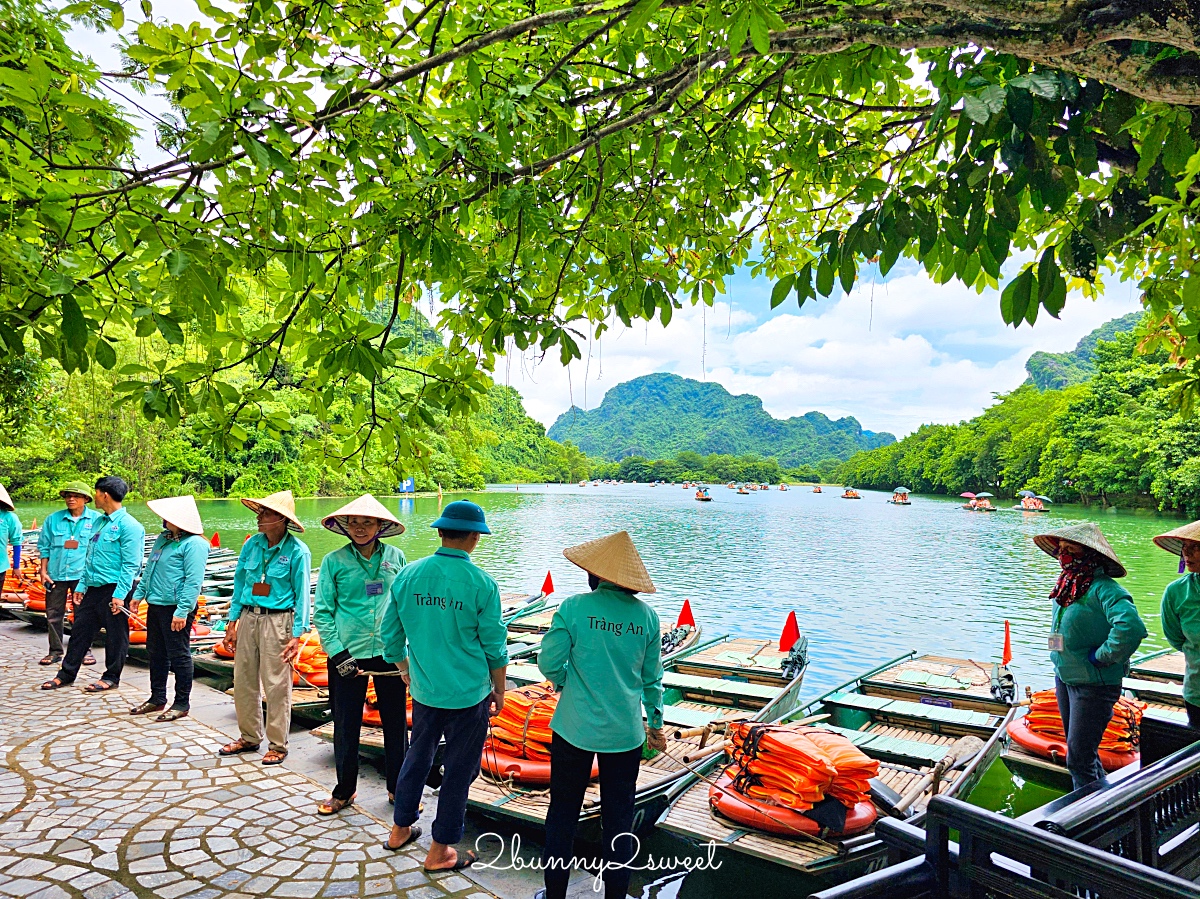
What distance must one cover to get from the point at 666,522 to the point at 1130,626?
150 feet

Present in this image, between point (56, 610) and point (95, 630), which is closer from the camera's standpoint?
point (95, 630)

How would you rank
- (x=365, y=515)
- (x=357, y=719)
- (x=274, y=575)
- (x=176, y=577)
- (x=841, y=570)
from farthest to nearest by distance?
(x=841, y=570) < (x=176, y=577) < (x=274, y=575) < (x=365, y=515) < (x=357, y=719)

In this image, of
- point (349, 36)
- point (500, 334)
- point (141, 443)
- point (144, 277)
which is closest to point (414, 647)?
point (500, 334)

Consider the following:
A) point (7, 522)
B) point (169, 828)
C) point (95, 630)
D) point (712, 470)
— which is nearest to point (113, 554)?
point (95, 630)

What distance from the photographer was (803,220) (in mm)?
4852

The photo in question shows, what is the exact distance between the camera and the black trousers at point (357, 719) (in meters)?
4.50

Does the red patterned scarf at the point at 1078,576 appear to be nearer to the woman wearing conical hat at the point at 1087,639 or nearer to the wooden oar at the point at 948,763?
the woman wearing conical hat at the point at 1087,639

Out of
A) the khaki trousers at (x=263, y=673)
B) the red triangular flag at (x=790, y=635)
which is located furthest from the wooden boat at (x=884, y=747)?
the khaki trousers at (x=263, y=673)

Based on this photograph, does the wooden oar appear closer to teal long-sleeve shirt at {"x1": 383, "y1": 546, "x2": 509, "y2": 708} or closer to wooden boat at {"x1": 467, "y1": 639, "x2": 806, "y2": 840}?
wooden boat at {"x1": 467, "y1": 639, "x2": 806, "y2": 840}

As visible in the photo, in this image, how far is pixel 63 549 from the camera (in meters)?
7.91

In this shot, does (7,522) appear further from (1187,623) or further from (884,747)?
(1187,623)

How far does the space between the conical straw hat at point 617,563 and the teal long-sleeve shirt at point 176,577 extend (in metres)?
4.34

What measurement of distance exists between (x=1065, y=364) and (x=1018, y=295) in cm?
16041

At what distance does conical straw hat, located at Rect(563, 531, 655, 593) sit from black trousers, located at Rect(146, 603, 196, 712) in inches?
177
